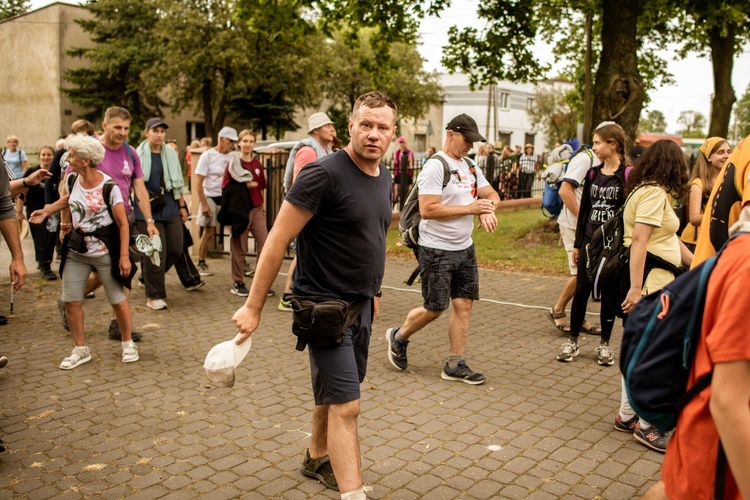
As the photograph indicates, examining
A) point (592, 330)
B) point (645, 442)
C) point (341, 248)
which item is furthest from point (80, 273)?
point (592, 330)

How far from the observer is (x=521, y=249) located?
13031 mm

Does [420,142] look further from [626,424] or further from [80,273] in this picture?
[626,424]

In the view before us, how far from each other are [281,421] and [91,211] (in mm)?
2396

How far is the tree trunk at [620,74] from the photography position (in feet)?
41.2

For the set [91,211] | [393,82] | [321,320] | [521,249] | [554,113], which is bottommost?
[521,249]

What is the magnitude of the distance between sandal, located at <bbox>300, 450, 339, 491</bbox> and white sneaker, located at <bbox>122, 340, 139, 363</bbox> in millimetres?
2695

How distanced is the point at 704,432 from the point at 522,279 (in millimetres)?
8573

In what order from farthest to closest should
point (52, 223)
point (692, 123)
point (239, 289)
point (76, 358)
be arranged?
point (692, 123)
point (52, 223)
point (239, 289)
point (76, 358)

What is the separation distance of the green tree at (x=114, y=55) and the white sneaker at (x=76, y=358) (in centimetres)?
3428

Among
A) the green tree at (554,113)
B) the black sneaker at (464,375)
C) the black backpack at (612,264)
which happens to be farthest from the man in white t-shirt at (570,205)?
the green tree at (554,113)

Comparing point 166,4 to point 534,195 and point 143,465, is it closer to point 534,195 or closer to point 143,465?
point 534,195

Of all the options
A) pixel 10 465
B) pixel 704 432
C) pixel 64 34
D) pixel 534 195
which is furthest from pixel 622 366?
pixel 64 34

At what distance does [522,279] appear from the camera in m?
10.5

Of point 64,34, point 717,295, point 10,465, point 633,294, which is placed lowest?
point 10,465
